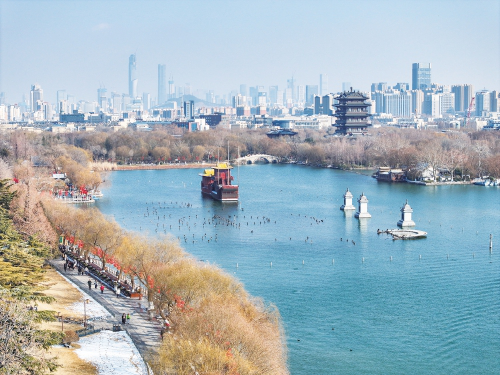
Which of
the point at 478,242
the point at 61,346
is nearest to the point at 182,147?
the point at 478,242

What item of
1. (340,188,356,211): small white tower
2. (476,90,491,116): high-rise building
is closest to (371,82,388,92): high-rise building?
(476,90,491,116): high-rise building

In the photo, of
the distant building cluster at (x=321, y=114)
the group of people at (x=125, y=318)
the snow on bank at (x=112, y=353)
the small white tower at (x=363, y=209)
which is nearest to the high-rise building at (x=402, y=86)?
the distant building cluster at (x=321, y=114)

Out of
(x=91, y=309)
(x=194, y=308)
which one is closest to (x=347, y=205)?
(x=91, y=309)

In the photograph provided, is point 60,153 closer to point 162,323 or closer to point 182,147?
point 182,147

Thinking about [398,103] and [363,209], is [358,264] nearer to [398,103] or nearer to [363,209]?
[363,209]

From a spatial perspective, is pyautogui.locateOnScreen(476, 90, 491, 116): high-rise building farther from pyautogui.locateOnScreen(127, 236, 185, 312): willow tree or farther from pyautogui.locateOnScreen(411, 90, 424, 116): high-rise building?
pyautogui.locateOnScreen(127, 236, 185, 312): willow tree

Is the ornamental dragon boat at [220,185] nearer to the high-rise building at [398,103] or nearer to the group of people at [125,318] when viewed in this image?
the group of people at [125,318]

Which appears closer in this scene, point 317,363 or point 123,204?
point 317,363
